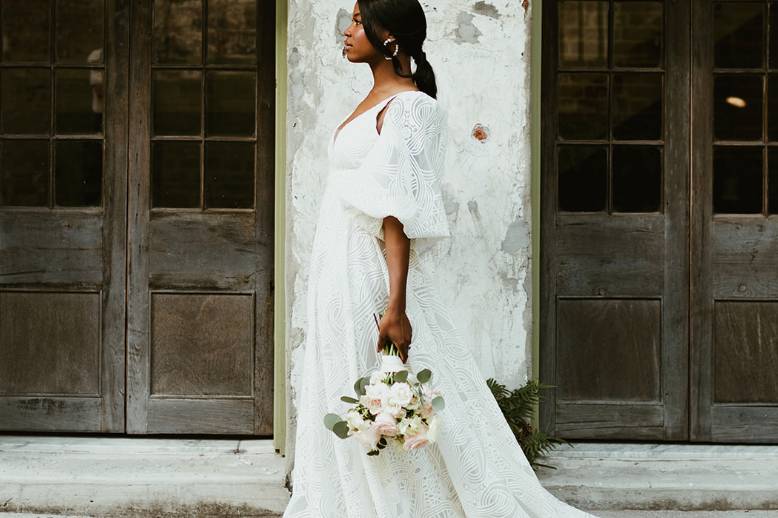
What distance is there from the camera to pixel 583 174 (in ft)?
16.3

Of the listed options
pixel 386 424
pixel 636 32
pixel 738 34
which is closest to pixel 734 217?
pixel 738 34

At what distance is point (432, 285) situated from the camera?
11.1ft

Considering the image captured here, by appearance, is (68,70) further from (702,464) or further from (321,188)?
(702,464)

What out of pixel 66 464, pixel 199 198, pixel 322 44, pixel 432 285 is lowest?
pixel 66 464

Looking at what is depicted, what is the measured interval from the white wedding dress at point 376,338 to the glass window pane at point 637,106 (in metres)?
1.92

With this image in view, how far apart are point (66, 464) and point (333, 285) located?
2066mm

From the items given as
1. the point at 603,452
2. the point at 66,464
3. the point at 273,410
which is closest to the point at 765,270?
the point at 603,452

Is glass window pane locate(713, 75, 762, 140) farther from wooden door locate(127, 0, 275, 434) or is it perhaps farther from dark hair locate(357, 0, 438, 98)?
dark hair locate(357, 0, 438, 98)

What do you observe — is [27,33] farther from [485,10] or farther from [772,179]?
[772,179]

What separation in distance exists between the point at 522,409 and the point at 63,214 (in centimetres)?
240

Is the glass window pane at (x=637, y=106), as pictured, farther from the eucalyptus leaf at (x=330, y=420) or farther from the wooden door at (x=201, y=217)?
the eucalyptus leaf at (x=330, y=420)

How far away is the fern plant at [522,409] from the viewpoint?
13.9 feet

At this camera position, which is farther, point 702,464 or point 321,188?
point 702,464

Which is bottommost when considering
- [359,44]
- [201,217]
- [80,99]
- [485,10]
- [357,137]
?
[201,217]
